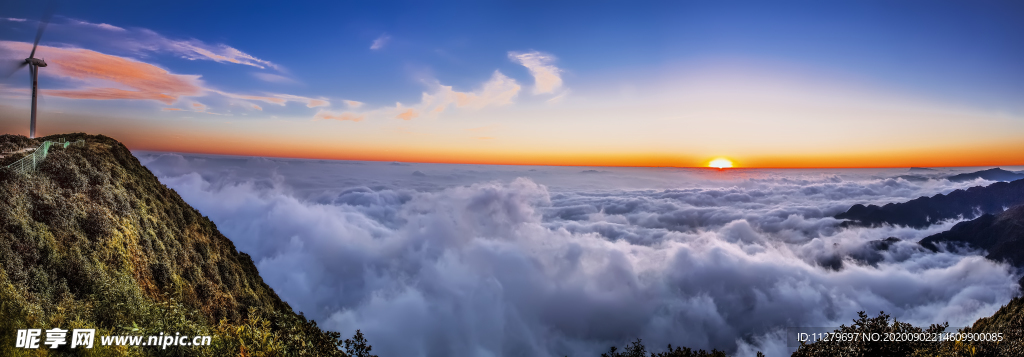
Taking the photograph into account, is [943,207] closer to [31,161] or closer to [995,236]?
[995,236]

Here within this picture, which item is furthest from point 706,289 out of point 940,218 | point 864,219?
point 940,218

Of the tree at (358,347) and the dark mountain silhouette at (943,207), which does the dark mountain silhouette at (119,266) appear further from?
the dark mountain silhouette at (943,207)

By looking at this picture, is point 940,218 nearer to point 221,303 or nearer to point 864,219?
point 864,219

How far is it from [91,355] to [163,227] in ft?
54.8

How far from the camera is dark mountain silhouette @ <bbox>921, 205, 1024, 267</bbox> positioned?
119m

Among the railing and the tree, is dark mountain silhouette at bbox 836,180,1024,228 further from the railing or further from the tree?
the railing

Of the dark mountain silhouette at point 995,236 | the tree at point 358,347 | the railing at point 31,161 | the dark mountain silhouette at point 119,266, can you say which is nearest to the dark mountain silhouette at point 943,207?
the dark mountain silhouette at point 995,236

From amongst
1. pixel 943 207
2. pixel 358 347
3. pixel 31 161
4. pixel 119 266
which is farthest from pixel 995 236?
pixel 31 161

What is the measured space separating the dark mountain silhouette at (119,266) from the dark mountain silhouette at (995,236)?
17886 centimetres

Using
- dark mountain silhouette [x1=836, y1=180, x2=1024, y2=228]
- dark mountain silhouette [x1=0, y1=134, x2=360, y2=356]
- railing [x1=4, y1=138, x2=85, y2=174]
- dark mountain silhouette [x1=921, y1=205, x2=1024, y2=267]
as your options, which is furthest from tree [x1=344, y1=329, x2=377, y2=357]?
dark mountain silhouette [x1=836, y1=180, x2=1024, y2=228]

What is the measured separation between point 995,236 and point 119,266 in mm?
198248

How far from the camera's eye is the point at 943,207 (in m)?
187

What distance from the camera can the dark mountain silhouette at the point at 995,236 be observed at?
118938 millimetres

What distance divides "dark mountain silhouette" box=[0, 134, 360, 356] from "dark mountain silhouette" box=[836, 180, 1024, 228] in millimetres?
242908
